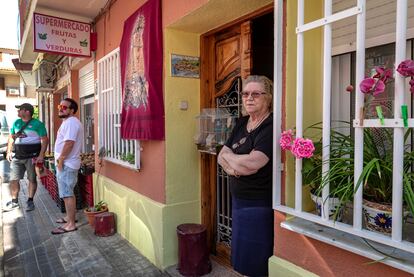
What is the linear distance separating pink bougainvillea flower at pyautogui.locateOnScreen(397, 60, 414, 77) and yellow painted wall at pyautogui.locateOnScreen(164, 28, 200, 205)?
229 cm

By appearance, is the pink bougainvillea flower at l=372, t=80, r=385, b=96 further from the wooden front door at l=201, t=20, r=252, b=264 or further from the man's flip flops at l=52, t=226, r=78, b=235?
the man's flip flops at l=52, t=226, r=78, b=235

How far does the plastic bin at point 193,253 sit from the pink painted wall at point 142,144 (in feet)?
1.61

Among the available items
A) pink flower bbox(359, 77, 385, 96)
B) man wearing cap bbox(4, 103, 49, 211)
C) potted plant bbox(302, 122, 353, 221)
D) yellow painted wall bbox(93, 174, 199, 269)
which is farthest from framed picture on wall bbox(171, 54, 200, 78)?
man wearing cap bbox(4, 103, 49, 211)

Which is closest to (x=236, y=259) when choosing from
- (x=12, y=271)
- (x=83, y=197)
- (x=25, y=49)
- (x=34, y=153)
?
(x=12, y=271)

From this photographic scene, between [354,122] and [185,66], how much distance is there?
83.8 inches

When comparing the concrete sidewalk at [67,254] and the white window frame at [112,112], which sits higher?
the white window frame at [112,112]

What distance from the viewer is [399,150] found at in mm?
1479

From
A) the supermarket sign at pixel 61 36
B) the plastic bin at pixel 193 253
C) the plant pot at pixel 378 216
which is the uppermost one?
the supermarket sign at pixel 61 36

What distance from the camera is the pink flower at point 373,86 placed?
1.51 meters

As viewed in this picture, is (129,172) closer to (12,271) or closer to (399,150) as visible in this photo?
(12,271)

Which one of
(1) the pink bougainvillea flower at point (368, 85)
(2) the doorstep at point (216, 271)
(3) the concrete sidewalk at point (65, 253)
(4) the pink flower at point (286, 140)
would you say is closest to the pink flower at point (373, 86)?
(1) the pink bougainvillea flower at point (368, 85)

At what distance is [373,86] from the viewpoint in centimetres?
153

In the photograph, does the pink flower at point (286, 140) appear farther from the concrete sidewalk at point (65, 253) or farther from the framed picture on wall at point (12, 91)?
the framed picture on wall at point (12, 91)

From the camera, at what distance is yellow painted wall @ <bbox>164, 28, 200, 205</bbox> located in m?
3.36
